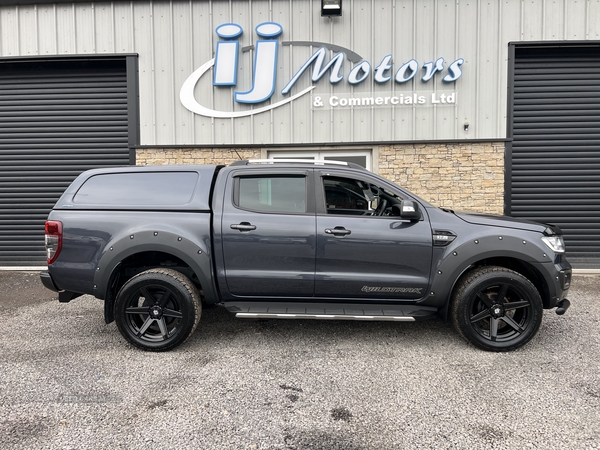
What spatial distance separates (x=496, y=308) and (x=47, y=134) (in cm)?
880

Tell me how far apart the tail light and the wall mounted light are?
5946 mm

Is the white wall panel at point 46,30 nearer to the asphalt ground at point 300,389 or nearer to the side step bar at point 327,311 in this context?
the asphalt ground at point 300,389

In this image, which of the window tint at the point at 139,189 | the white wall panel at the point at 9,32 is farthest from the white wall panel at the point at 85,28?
the window tint at the point at 139,189

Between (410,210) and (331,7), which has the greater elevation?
(331,7)

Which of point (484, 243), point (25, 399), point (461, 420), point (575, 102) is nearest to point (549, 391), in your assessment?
point (461, 420)

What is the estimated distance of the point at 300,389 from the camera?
2.98 m

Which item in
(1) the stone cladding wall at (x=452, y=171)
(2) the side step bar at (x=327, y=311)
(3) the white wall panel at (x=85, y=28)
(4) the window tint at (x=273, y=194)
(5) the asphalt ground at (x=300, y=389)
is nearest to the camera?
(5) the asphalt ground at (x=300, y=389)

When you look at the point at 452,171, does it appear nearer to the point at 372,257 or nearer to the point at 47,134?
the point at 372,257

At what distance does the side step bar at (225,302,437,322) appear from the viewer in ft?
11.8

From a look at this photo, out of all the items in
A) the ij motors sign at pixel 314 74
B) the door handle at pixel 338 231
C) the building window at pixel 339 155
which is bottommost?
the door handle at pixel 338 231

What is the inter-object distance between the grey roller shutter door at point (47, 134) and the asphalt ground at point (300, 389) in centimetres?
431

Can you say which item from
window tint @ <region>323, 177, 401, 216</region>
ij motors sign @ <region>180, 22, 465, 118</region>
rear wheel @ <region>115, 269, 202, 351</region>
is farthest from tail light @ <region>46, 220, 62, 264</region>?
ij motors sign @ <region>180, 22, 465, 118</region>

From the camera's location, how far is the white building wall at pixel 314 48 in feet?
23.3

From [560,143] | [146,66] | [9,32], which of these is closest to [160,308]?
[146,66]
